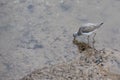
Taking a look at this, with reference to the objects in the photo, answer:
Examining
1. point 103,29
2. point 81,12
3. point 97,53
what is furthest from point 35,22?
point 97,53

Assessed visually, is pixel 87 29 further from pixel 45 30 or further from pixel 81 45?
pixel 45 30

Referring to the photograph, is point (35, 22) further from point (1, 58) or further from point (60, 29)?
point (1, 58)

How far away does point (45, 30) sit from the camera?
8.73 metres

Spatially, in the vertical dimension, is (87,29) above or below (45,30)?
above

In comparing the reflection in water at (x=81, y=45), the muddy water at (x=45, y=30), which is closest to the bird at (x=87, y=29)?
the reflection in water at (x=81, y=45)

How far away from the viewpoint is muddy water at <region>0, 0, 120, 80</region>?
7609mm

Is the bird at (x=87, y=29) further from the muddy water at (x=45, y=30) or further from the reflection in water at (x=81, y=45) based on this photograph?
the muddy water at (x=45, y=30)

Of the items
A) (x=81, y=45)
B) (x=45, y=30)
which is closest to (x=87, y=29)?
(x=81, y=45)

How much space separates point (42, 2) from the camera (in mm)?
10008

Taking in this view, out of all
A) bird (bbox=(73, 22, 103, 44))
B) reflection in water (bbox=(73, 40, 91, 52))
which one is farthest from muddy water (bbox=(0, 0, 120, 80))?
bird (bbox=(73, 22, 103, 44))

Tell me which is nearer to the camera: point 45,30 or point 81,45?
point 81,45

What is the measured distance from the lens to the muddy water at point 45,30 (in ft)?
25.0

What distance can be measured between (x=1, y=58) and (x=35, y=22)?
185 cm

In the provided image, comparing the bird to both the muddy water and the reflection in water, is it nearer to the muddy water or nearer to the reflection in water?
the reflection in water
